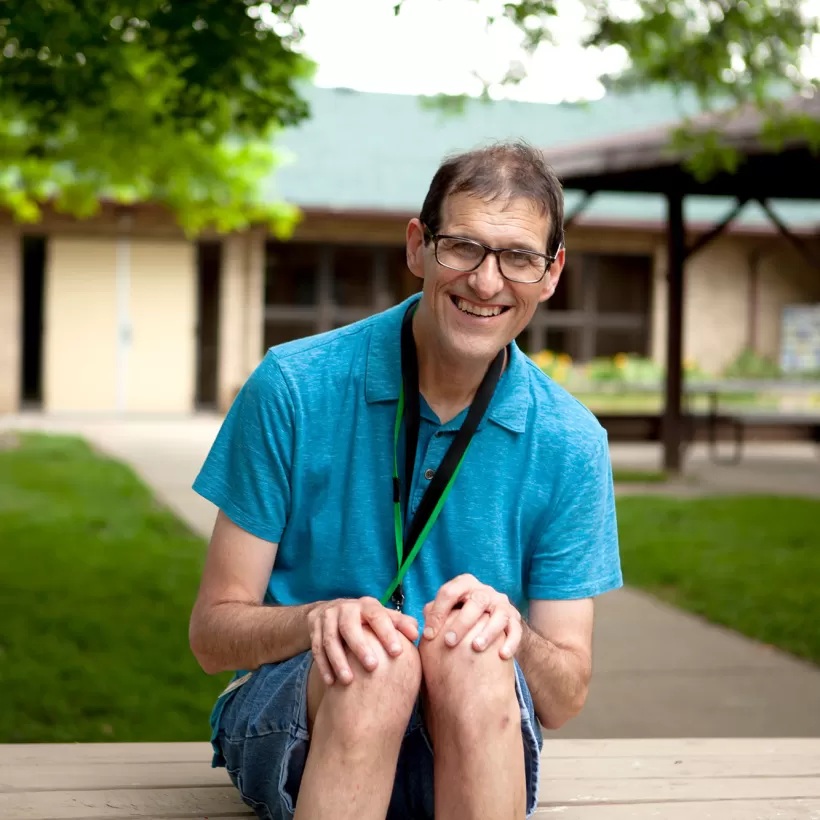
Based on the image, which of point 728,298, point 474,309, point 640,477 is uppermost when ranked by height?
point 728,298

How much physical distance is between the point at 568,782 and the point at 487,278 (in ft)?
3.95

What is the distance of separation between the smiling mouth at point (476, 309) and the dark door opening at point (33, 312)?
19044 mm

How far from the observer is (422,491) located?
2596 mm

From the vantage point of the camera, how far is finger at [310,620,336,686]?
7.34ft

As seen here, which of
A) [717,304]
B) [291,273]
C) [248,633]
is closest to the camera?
[248,633]

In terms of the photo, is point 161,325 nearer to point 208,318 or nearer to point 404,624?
point 208,318

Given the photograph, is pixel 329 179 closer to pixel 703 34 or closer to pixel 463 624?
pixel 703 34

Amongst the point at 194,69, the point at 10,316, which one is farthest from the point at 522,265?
the point at 10,316

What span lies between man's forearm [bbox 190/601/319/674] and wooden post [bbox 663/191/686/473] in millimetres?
11154

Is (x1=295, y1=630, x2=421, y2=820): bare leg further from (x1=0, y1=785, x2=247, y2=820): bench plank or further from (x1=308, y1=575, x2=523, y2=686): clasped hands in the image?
(x1=0, y1=785, x2=247, y2=820): bench plank

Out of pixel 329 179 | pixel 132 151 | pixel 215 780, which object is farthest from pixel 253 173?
pixel 215 780

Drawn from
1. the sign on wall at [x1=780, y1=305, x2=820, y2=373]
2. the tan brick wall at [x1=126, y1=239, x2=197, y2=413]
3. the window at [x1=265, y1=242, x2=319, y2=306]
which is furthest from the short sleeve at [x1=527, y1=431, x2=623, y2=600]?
the sign on wall at [x1=780, y1=305, x2=820, y2=373]

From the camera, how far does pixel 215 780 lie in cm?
288

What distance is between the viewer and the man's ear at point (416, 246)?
2650mm
